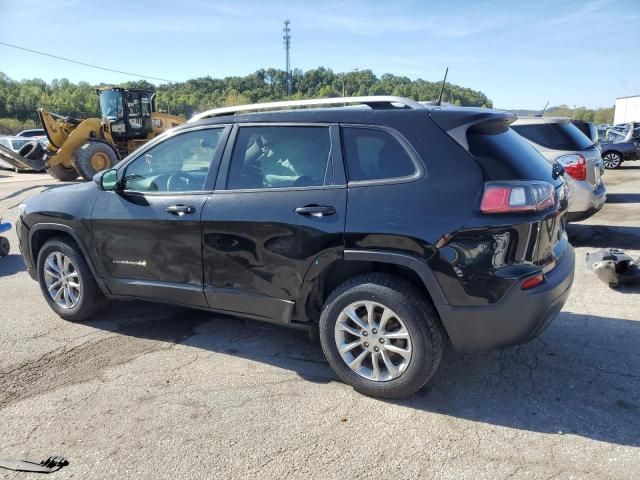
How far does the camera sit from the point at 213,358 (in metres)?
3.99

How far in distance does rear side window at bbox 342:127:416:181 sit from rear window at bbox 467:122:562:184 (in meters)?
0.41

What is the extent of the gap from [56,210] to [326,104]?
2566mm

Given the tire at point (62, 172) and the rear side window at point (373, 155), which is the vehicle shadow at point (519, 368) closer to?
the rear side window at point (373, 155)

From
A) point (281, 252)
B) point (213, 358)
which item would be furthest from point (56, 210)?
point (281, 252)

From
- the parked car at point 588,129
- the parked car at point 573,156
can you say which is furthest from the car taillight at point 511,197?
the parked car at point 588,129

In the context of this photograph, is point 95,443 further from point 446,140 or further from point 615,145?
point 615,145

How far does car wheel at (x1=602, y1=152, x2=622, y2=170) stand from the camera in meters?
18.3

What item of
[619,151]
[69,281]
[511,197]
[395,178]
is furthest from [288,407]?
[619,151]

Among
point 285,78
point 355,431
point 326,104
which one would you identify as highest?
point 285,78

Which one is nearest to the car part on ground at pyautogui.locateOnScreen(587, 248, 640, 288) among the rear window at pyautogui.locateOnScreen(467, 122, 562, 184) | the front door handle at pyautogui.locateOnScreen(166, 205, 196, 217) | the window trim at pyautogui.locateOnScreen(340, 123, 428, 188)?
the rear window at pyautogui.locateOnScreen(467, 122, 562, 184)

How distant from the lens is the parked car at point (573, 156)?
7.09 metres

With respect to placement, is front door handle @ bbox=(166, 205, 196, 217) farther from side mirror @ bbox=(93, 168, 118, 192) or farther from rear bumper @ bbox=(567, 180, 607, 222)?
rear bumper @ bbox=(567, 180, 607, 222)

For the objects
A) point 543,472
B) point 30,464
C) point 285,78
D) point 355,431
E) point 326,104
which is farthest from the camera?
point 285,78

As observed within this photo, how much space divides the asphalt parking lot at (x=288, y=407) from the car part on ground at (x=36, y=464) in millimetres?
42
